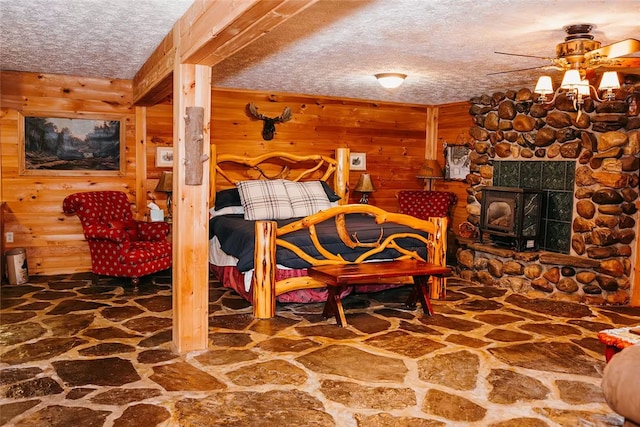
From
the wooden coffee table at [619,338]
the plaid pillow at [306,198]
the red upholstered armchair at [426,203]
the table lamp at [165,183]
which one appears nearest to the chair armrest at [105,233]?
the table lamp at [165,183]

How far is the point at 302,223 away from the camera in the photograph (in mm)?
4750

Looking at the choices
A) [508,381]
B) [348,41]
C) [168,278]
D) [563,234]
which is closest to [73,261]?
[168,278]

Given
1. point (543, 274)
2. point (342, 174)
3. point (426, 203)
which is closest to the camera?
point (543, 274)

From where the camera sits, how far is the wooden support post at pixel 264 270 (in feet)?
15.1

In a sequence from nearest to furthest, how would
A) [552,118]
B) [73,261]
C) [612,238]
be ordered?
[612,238] < [552,118] < [73,261]

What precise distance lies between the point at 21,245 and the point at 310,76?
3.64m

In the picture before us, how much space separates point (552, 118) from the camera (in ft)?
19.1

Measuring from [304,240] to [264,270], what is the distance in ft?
1.69

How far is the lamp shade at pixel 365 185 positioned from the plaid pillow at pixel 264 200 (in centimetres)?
127

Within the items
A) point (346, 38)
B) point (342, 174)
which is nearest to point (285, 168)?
point (342, 174)

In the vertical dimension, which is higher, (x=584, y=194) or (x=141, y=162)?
(x=141, y=162)

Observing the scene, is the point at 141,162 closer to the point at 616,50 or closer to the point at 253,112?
the point at 253,112

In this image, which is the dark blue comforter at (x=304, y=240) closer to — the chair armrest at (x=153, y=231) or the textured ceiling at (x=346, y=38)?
the chair armrest at (x=153, y=231)

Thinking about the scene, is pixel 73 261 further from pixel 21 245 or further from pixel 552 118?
pixel 552 118
